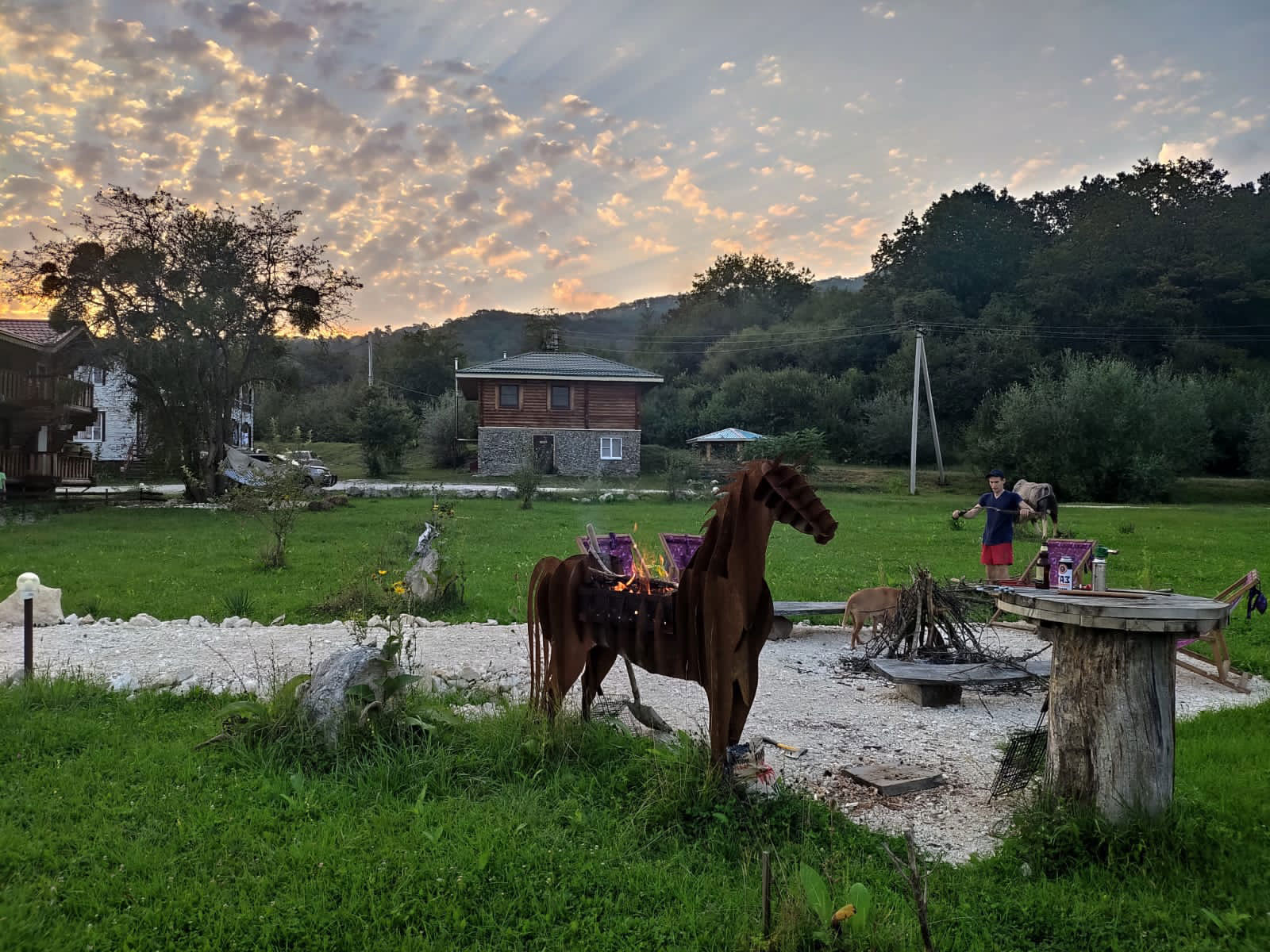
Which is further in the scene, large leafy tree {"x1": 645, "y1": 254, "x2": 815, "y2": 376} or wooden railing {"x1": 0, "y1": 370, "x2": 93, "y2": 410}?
large leafy tree {"x1": 645, "y1": 254, "x2": 815, "y2": 376}

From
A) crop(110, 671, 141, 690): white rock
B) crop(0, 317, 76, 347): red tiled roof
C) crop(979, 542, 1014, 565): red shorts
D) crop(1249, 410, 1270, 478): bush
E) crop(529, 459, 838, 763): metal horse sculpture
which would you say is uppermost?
crop(0, 317, 76, 347): red tiled roof

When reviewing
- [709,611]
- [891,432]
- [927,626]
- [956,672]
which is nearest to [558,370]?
[891,432]

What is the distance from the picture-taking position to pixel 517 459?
36.6 m

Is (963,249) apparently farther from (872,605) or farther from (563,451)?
(872,605)

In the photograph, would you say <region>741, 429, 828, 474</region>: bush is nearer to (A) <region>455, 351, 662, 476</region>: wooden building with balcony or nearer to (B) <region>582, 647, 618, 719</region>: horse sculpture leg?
(A) <region>455, 351, 662, 476</region>: wooden building with balcony

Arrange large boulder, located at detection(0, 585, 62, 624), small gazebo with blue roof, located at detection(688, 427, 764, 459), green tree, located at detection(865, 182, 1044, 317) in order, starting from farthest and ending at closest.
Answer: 1. green tree, located at detection(865, 182, 1044, 317)
2. small gazebo with blue roof, located at detection(688, 427, 764, 459)
3. large boulder, located at detection(0, 585, 62, 624)

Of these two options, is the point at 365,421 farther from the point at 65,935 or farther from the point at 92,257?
the point at 65,935

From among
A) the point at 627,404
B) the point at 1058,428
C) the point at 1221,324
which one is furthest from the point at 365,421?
the point at 1221,324

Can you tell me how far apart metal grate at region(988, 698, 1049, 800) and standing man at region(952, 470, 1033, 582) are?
5784mm

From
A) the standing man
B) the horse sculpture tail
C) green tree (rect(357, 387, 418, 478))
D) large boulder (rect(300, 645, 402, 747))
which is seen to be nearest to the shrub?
large boulder (rect(300, 645, 402, 747))

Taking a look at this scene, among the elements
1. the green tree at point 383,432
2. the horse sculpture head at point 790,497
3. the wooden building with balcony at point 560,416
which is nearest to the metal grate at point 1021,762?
the horse sculpture head at point 790,497

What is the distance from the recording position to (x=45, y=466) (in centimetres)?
2444

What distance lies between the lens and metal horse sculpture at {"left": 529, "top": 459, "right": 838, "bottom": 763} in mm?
3822

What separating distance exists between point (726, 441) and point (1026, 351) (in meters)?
17.7
